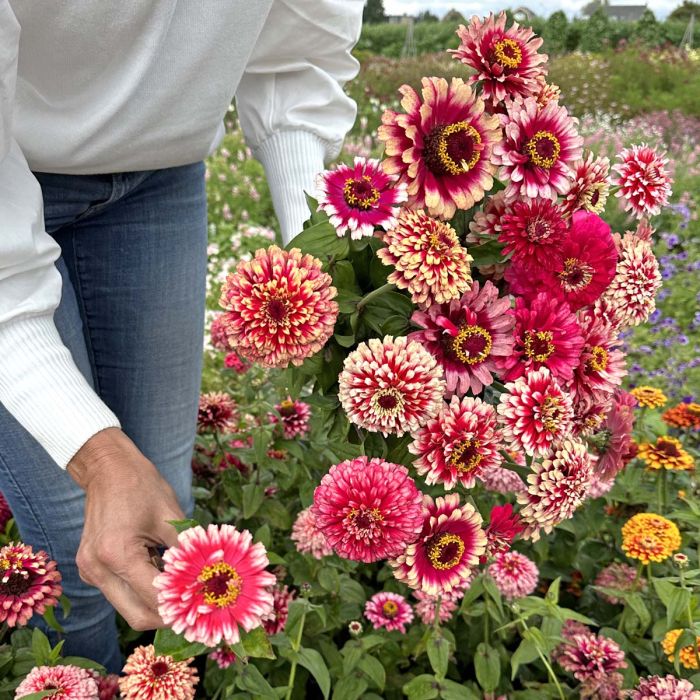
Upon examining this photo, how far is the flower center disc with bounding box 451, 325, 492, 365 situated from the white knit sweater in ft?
1.39

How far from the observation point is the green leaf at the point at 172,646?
762 mm

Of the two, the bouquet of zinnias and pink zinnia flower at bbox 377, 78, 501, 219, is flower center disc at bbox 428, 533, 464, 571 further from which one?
pink zinnia flower at bbox 377, 78, 501, 219

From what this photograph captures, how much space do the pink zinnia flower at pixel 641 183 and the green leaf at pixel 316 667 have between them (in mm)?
760

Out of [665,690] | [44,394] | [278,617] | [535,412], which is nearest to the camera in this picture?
[535,412]

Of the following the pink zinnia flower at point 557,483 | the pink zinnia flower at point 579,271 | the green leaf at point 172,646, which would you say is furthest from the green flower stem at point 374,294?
the green leaf at point 172,646

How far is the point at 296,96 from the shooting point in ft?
4.42

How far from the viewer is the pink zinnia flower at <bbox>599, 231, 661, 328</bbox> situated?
2.82 ft

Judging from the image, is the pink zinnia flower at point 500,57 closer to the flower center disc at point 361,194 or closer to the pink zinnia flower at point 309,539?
the flower center disc at point 361,194

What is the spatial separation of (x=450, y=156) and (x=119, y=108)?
0.53m

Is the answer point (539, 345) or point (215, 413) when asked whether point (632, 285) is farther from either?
point (215, 413)

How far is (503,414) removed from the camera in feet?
2.54

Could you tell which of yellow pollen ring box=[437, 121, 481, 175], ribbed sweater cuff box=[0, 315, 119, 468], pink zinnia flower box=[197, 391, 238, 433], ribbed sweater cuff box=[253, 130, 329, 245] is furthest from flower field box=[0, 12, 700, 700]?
pink zinnia flower box=[197, 391, 238, 433]

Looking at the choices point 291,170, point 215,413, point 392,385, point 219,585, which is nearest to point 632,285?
point 392,385

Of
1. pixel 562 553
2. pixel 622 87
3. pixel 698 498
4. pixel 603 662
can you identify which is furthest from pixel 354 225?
pixel 622 87
